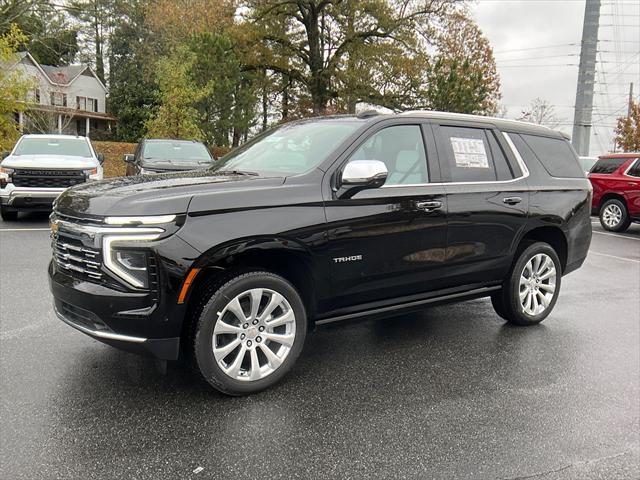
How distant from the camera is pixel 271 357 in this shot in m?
3.52

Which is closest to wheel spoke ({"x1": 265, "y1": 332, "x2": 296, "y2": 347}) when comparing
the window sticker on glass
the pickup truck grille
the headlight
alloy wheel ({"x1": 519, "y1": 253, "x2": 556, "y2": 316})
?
the headlight

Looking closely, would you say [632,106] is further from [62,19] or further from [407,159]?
[62,19]

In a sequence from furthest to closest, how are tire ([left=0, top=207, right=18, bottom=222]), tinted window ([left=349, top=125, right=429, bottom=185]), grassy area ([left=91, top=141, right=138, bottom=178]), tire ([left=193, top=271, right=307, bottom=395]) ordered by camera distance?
grassy area ([left=91, top=141, right=138, bottom=178]), tire ([left=0, top=207, right=18, bottom=222]), tinted window ([left=349, top=125, right=429, bottom=185]), tire ([left=193, top=271, right=307, bottom=395])

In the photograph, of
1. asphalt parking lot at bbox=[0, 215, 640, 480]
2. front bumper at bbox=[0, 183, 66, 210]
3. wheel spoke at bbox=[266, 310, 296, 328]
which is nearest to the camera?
asphalt parking lot at bbox=[0, 215, 640, 480]

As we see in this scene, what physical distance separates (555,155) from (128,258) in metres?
4.24

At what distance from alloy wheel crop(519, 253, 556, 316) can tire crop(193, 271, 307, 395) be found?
248 centimetres

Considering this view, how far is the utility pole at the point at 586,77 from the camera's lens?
95.7ft

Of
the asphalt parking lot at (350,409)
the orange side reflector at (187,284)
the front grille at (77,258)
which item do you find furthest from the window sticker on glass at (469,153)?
the front grille at (77,258)

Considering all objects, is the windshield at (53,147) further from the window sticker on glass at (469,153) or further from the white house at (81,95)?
the white house at (81,95)

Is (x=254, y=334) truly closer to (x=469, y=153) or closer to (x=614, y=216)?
→ (x=469, y=153)

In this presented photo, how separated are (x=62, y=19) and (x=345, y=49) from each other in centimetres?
2390

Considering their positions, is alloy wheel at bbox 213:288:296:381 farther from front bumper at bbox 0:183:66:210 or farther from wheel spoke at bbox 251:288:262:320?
front bumper at bbox 0:183:66:210

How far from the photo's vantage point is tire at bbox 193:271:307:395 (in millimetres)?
3266

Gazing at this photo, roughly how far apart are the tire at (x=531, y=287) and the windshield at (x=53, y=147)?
9.21 meters
